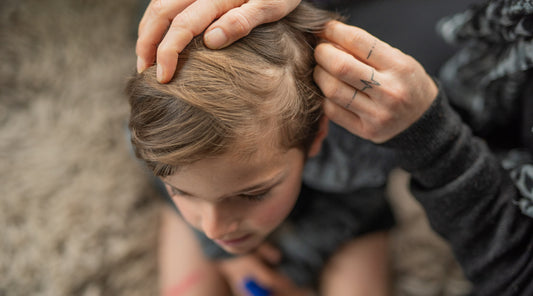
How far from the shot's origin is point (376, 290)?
2.68 ft

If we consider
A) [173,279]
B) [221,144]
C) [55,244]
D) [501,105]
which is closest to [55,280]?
[55,244]

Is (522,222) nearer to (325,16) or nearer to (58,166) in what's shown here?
(325,16)

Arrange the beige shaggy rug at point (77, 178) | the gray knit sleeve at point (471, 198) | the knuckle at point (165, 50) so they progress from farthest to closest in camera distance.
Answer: the beige shaggy rug at point (77, 178) < the gray knit sleeve at point (471, 198) < the knuckle at point (165, 50)

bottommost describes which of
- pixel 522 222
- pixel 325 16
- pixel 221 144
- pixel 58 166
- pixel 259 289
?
pixel 259 289

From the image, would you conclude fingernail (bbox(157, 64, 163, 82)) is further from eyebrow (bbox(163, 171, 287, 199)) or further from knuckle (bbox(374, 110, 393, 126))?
knuckle (bbox(374, 110, 393, 126))

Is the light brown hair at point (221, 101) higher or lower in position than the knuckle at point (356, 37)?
lower

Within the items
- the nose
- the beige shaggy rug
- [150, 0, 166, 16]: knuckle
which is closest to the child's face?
the nose

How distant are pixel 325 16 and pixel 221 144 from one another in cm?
27

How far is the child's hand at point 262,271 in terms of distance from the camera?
0.87 metres

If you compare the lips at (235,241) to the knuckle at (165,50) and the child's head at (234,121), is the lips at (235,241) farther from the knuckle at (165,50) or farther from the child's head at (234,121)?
the knuckle at (165,50)

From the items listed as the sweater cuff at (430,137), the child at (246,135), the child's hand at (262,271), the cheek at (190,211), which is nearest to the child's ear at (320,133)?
the child at (246,135)

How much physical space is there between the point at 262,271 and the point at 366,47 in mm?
576

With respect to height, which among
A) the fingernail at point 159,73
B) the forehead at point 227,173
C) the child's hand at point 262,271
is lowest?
the child's hand at point 262,271

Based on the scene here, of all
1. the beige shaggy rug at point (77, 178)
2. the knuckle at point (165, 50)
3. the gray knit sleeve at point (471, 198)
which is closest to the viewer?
the knuckle at point (165, 50)
